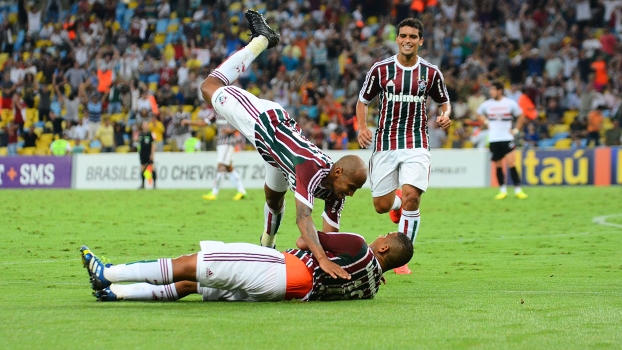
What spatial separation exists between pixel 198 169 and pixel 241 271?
73.3ft

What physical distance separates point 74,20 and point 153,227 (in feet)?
80.9

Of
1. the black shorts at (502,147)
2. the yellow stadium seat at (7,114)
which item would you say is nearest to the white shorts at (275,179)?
the black shorts at (502,147)

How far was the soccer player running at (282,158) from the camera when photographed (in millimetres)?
7371

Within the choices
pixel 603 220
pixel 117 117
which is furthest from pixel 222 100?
pixel 117 117

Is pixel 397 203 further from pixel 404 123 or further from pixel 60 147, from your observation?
pixel 60 147

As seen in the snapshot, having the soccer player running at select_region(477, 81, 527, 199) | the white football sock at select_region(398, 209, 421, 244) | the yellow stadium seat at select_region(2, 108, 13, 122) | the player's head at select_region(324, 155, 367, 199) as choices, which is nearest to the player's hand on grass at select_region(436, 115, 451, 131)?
the white football sock at select_region(398, 209, 421, 244)

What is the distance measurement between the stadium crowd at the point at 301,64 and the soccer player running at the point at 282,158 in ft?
54.8

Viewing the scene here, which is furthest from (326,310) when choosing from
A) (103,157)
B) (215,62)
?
(215,62)

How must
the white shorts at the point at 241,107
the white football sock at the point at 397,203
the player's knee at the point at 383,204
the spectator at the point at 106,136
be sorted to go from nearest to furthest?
the white shorts at the point at 241,107, the player's knee at the point at 383,204, the white football sock at the point at 397,203, the spectator at the point at 106,136

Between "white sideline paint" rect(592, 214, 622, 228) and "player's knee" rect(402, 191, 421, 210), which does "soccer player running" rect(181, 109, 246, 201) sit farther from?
"player's knee" rect(402, 191, 421, 210)

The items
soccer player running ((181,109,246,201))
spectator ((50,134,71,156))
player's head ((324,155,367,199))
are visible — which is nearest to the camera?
player's head ((324,155,367,199))

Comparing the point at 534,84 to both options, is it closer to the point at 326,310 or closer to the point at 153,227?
the point at 153,227

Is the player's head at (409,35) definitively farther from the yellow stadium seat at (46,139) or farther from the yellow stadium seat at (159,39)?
the yellow stadium seat at (159,39)

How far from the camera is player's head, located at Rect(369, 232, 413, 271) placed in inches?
291
